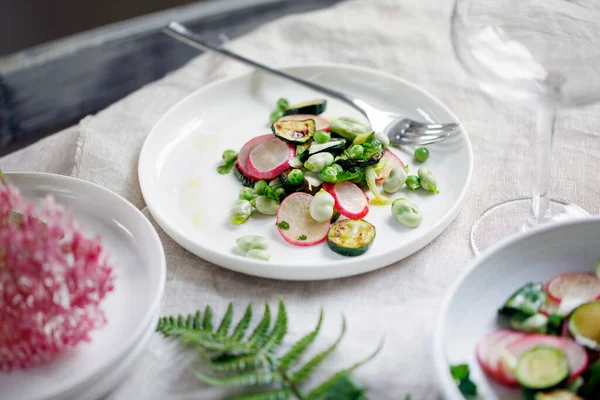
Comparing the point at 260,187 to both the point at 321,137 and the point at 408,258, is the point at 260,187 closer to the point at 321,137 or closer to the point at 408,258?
the point at 321,137

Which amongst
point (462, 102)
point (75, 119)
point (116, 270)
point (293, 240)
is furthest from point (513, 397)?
point (75, 119)

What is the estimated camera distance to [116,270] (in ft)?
4.22

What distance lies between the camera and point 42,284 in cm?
101

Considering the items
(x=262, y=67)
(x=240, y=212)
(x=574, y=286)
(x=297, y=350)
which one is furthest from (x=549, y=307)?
(x=262, y=67)

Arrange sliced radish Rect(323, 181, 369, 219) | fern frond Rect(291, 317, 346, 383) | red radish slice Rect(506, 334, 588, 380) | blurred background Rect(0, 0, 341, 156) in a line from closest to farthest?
red radish slice Rect(506, 334, 588, 380) → fern frond Rect(291, 317, 346, 383) → sliced radish Rect(323, 181, 369, 219) → blurred background Rect(0, 0, 341, 156)

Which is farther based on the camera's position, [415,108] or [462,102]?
[462,102]

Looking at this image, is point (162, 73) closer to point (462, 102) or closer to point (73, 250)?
point (462, 102)

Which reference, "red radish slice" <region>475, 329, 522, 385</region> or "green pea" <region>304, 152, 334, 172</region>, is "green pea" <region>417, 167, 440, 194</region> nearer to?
"green pea" <region>304, 152, 334, 172</region>

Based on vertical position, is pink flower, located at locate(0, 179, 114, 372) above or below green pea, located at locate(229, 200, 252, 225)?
above

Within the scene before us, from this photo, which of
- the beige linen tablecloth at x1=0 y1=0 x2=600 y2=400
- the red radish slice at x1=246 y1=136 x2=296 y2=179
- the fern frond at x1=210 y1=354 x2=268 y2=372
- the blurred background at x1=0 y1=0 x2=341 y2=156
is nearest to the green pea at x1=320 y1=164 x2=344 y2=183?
the red radish slice at x1=246 y1=136 x2=296 y2=179

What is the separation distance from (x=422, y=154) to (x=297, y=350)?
68 cm

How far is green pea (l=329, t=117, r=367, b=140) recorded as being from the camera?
1609 millimetres

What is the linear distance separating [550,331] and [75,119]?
5.69 feet

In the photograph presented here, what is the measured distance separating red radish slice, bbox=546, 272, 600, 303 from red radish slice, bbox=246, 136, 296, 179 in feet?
2.17
